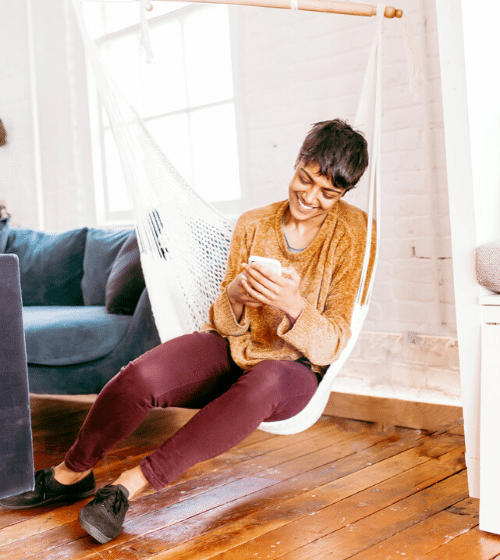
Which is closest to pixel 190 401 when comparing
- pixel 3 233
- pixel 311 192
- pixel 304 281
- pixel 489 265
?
pixel 304 281

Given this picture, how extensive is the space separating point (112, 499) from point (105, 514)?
0.03m

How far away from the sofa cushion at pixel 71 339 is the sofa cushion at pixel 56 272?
1.67 ft

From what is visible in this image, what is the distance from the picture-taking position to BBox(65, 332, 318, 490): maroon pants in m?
1.21

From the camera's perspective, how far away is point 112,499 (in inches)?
47.3

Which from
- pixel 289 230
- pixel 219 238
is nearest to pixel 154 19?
pixel 219 238

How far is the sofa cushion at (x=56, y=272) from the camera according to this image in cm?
238

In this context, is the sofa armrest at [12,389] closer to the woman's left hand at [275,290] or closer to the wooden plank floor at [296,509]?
the wooden plank floor at [296,509]

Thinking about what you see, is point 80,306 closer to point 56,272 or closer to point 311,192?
point 56,272

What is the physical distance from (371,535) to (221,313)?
0.54 meters

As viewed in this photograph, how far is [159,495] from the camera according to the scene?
1.47 m

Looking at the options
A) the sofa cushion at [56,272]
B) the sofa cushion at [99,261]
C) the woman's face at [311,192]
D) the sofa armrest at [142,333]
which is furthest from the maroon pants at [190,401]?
the sofa cushion at [56,272]

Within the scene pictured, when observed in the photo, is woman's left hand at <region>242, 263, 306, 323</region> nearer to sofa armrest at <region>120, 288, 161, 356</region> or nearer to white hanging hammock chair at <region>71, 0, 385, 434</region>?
white hanging hammock chair at <region>71, 0, 385, 434</region>

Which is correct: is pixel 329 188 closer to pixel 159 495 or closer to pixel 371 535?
pixel 371 535

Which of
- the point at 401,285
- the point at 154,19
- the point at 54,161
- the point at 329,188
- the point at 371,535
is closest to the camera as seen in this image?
the point at 371,535
